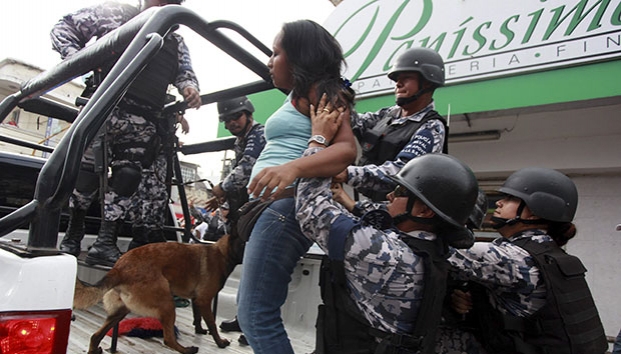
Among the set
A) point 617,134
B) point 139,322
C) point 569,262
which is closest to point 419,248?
point 569,262

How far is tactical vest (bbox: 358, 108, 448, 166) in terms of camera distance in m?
1.95

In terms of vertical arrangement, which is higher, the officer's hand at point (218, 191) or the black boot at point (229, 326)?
the officer's hand at point (218, 191)

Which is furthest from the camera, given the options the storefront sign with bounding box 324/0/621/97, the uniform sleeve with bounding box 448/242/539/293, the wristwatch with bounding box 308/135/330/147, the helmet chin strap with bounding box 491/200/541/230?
the storefront sign with bounding box 324/0/621/97

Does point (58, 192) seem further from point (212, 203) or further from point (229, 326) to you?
point (229, 326)

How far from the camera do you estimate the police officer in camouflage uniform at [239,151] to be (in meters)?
2.95

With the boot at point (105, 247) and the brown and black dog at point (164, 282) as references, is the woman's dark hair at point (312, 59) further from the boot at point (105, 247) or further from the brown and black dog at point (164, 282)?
the boot at point (105, 247)

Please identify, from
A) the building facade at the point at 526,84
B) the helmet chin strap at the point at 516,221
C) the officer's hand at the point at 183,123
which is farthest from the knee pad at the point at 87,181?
the building facade at the point at 526,84

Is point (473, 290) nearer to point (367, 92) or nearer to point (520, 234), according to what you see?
point (520, 234)

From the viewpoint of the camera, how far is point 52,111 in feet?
8.31

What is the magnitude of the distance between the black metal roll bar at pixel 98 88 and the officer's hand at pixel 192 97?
494 millimetres

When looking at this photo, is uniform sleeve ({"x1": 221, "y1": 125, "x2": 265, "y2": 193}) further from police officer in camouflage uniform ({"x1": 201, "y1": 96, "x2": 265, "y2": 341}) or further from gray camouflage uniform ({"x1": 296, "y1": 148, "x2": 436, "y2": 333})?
gray camouflage uniform ({"x1": 296, "y1": 148, "x2": 436, "y2": 333})

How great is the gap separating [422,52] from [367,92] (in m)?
3.67

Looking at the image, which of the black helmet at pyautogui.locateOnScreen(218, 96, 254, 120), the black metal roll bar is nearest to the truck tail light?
the black metal roll bar

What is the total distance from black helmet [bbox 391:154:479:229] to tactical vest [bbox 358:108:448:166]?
1.39ft
